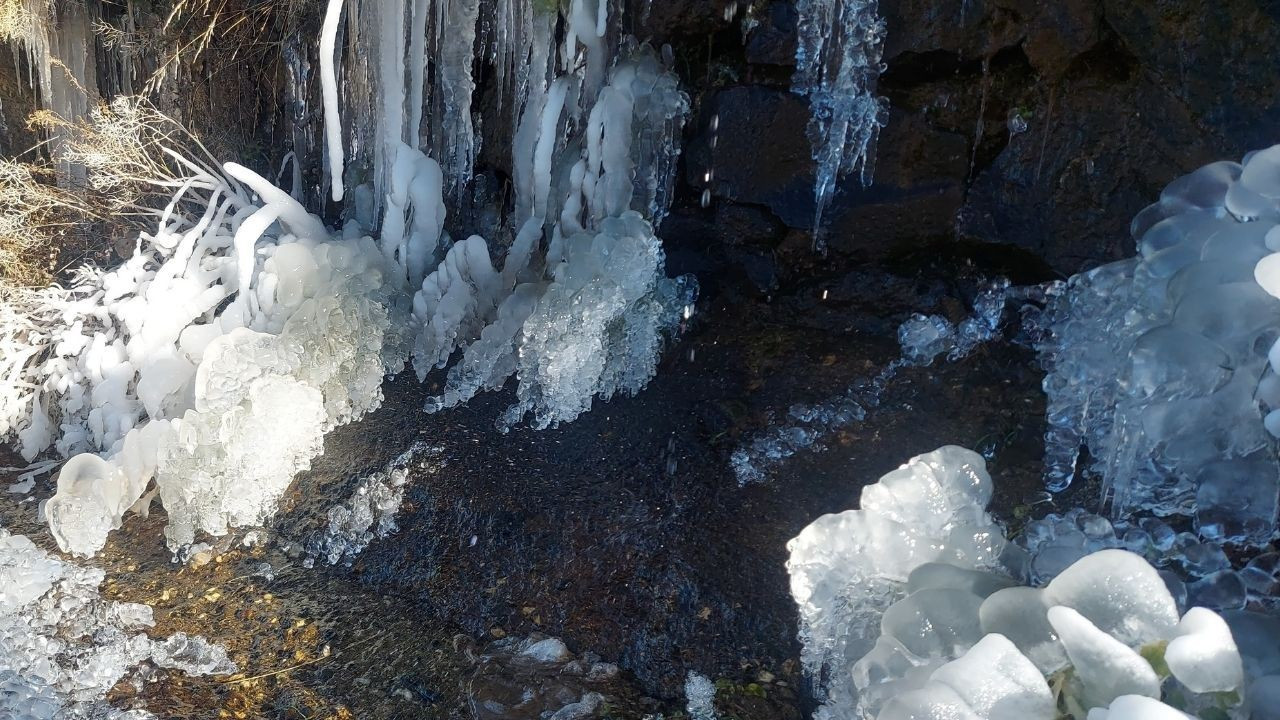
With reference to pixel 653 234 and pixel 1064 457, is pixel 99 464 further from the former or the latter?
pixel 1064 457

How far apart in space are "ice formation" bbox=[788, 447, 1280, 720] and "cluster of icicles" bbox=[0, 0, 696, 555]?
4.65 ft

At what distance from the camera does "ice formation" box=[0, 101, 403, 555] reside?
11.3 ft

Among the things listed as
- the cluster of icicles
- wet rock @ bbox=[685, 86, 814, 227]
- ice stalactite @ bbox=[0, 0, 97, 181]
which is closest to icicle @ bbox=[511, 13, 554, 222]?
the cluster of icicles

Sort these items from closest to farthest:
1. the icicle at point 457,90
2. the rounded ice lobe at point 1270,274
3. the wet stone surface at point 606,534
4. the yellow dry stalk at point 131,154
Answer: the rounded ice lobe at point 1270,274
the wet stone surface at point 606,534
the icicle at point 457,90
the yellow dry stalk at point 131,154

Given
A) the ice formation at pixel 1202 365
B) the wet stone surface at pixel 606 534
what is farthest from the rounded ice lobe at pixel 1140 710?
the wet stone surface at pixel 606 534

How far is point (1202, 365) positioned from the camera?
215 centimetres

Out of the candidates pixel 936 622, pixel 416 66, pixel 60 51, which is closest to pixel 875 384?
pixel 936 622

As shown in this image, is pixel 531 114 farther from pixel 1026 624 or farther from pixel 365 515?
pixel 1026 624

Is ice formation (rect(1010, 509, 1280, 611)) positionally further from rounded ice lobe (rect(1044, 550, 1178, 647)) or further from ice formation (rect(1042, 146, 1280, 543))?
rounded ice lobe (rect(1044, 550, 1178, 647))

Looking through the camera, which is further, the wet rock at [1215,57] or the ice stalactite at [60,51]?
the ice stalactite at [60,51]

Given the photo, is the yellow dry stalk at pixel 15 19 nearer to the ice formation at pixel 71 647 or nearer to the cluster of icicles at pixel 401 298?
the cluster of icicles at pixel 401 298

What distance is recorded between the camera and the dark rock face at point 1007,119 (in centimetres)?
272

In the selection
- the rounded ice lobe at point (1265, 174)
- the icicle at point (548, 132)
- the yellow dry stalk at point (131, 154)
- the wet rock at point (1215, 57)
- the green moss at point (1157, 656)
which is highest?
the wet rock at point (1215, 57)

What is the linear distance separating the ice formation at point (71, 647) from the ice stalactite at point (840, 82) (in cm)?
257
